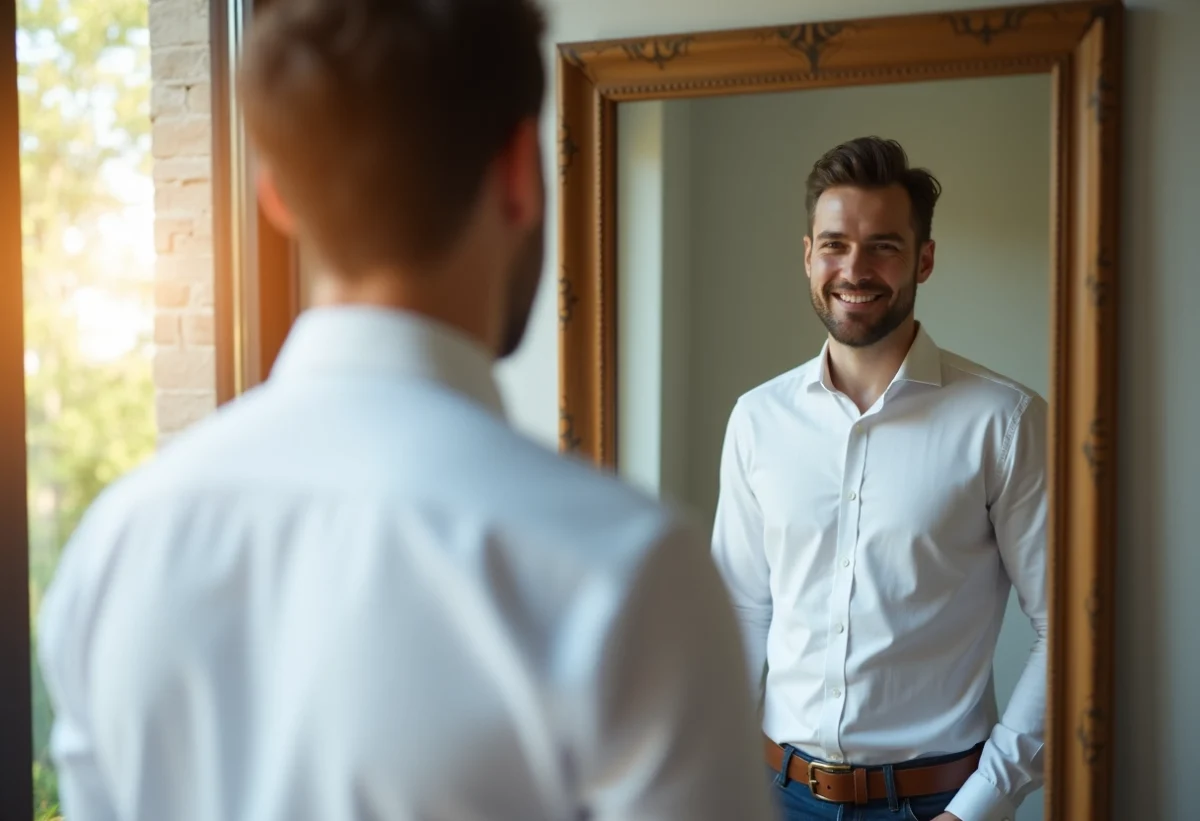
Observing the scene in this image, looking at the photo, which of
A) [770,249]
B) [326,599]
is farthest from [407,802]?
[770,249]

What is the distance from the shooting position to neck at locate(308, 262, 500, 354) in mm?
588

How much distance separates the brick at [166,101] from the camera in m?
1.84

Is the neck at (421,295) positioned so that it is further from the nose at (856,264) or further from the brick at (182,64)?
the brick at (182,64)

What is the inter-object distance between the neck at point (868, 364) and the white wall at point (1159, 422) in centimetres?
29

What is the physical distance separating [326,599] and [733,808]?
0.23 m

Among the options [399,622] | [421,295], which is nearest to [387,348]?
[421,295]

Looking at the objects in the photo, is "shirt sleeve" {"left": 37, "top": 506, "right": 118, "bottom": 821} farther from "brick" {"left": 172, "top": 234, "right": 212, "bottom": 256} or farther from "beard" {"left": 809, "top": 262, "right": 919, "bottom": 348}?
"brick" {"left": 172, "top": 234, "right": 212, "bottom": 256}

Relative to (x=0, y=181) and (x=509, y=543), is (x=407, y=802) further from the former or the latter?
(x=0, y=181)

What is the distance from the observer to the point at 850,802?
5.16 feet

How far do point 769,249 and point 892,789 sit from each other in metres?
0.78

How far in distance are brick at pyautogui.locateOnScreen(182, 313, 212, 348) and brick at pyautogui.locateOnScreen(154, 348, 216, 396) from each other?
0.04 feet

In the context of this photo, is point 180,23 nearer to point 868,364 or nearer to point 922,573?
point 868,364

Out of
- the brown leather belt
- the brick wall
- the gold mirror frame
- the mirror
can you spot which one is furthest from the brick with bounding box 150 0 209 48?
the brown leather belt

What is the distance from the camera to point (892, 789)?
1563mm
